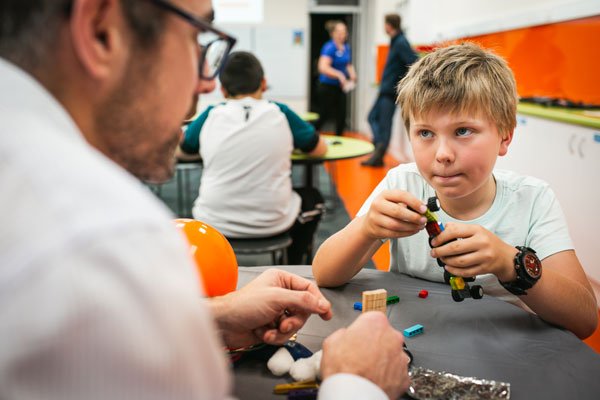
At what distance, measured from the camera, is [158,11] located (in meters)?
0.58

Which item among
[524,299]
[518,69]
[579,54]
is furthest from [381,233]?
[518,69]

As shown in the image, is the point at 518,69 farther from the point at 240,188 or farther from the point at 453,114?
the point at 453,114

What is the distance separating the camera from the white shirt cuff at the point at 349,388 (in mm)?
679

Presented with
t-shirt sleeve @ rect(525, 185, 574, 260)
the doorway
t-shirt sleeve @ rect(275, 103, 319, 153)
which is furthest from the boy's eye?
the doorway

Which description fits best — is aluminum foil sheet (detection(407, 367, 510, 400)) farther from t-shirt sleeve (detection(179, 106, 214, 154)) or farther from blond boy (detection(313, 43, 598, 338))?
t-shirt sleeve (detection(179, 106, 214, 154))

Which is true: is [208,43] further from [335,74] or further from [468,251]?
[335,74]

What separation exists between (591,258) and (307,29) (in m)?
8.72

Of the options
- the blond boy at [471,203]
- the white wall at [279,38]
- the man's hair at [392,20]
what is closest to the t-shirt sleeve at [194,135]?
the blond boy at [471,203]

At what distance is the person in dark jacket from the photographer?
628 centimetres

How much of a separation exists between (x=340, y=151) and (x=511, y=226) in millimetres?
2155

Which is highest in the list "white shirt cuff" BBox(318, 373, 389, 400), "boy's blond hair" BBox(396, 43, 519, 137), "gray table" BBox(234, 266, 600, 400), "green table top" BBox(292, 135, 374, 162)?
"boy's blond hair" BBox(396, 43, 519, 137)

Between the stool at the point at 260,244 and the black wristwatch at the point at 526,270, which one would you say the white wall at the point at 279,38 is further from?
the black wristwatch at the point at 526,270

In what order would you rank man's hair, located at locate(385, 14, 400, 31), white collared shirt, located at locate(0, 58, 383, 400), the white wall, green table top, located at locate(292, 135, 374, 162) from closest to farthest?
white collared shirt, located at locate(0, 58, 383, 400) → green table top, located at locate(292, 135, 374, 162) → man's hair, located at locate(385, 14, 400, 31) → the white wall

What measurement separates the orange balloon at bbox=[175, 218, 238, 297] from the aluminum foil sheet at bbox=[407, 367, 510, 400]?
17.1 inches
